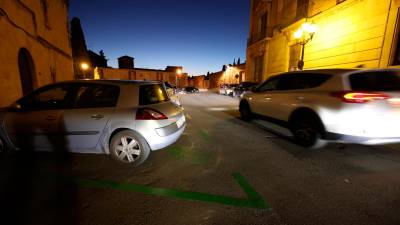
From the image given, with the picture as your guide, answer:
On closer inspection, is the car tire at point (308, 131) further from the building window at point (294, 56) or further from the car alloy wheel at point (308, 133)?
the building window at point (294, 56)

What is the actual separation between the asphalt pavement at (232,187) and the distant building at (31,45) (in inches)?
272

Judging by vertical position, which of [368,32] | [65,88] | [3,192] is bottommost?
[3,192]

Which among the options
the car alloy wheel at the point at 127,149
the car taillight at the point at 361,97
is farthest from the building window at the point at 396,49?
the car alloy wheel at the point at 127,149

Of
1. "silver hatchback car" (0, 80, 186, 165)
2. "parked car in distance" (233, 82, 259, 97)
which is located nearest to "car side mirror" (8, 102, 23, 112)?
"silver hatchback car" (0, 80, 186, 165)

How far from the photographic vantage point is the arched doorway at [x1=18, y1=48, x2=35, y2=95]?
937 cm

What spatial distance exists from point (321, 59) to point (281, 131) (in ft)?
33.0

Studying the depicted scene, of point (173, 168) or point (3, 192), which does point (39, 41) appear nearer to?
point (3, 192)

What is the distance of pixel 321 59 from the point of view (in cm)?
1259

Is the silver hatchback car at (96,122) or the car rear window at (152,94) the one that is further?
the car rear window at (152,94)

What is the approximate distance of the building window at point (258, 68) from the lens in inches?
819

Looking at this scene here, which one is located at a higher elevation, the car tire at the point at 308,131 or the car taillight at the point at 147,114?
the car taillight at the point at 147,114

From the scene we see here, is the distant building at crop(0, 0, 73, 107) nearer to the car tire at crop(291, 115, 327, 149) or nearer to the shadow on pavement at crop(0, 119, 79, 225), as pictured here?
the shadow on pavement at crop(0, 119, 79, 225)

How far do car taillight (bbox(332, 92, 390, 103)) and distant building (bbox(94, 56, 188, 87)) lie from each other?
39.1 meters

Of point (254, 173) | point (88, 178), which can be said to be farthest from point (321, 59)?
point (88, 178)
